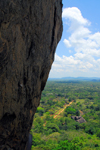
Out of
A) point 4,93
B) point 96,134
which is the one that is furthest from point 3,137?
point 96,134

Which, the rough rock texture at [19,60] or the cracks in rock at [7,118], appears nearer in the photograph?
the rough rock texture at [19,60]

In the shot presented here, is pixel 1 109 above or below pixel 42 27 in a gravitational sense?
below

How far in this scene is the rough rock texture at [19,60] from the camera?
3463mm

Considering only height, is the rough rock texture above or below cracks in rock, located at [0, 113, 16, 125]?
above

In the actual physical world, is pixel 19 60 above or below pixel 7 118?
above

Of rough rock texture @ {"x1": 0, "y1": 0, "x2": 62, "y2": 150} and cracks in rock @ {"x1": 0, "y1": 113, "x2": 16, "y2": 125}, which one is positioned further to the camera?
cracks in rock @ {"x1": 0, "y1": 113, "x2": 16, "y2": 125}

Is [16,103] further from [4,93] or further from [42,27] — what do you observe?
[42,27]

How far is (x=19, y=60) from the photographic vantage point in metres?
3.88

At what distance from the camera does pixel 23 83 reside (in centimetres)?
427

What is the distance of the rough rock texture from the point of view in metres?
3.46

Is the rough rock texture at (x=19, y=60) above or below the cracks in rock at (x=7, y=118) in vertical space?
above

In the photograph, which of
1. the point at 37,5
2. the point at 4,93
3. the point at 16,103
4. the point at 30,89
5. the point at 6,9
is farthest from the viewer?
the point at 30,89

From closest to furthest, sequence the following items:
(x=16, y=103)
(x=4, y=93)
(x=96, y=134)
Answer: (x=4, y=93) → (x=16, y=103) → (x=96, y=134)

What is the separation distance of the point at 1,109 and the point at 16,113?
0.71 meters
